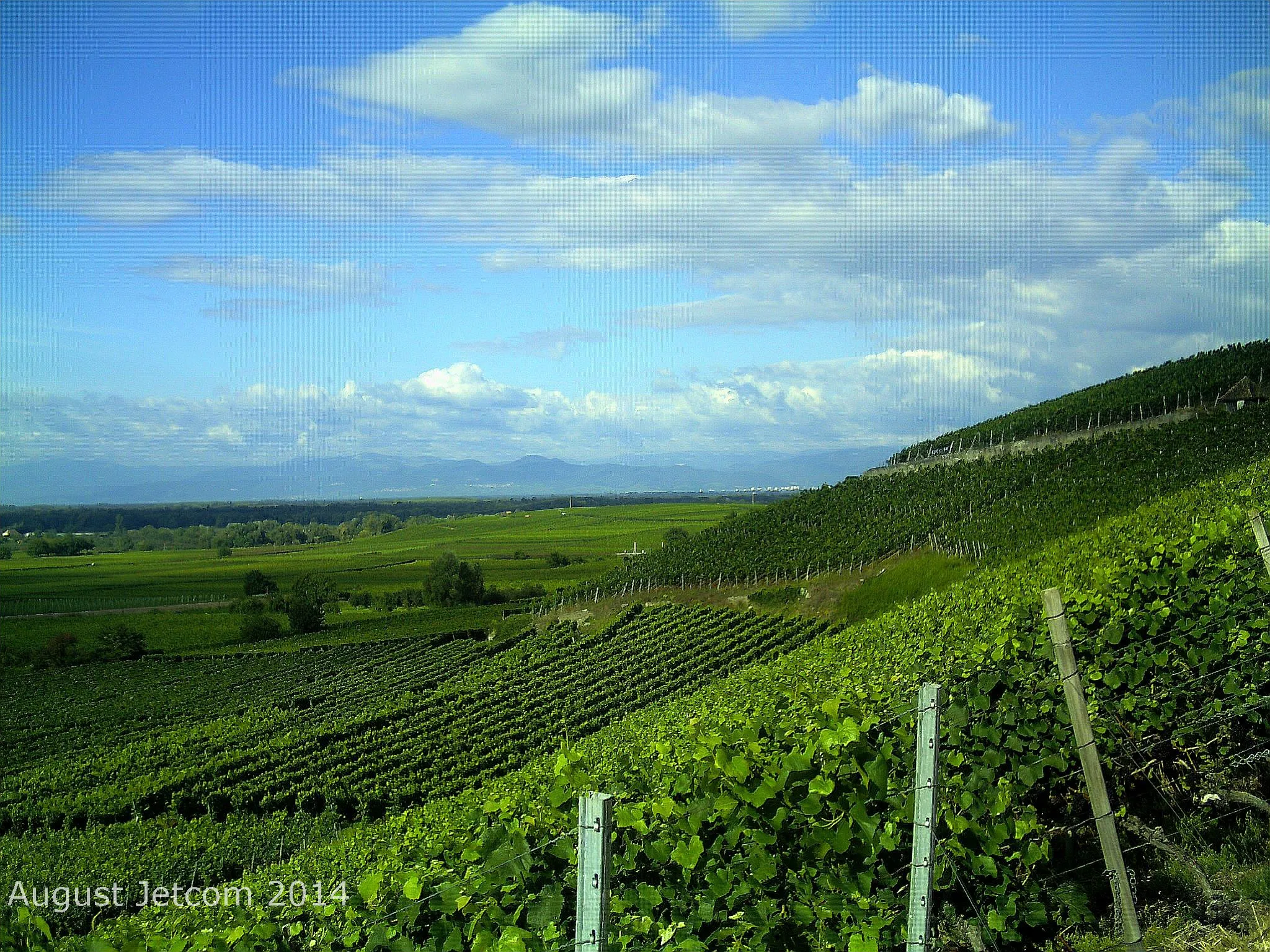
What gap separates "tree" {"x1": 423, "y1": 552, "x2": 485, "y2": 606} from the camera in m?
82.4

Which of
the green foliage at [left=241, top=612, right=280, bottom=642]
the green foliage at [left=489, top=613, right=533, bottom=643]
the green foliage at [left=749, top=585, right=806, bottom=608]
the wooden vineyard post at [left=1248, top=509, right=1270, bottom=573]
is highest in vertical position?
the wooden vineyard post at [left=1248, top=509, right=1270, bottom=573]

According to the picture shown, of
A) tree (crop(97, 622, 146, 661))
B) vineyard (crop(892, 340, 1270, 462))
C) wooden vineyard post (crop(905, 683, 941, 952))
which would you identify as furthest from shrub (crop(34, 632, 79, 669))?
wooden vineyard post (crop(905, 683, 941, 952))

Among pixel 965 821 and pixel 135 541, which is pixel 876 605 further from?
pixel 135 541

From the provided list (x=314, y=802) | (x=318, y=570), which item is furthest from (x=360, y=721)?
(x=318, y=570)

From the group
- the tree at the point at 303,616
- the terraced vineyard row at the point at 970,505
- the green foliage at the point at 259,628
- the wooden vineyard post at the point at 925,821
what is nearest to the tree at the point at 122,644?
the green foliage at the point at 259,628

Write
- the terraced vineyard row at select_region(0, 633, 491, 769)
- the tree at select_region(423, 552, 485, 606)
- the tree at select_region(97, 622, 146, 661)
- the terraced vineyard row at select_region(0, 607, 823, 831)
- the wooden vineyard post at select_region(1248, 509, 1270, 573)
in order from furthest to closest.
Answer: the tree at select_region(423, 552, 485, 606) < the tree at select_region(97, 622, 146, 661) < the terraced vineyard row at select_region(0, 633, 491, 769) < the terraced vineyard row at select_region(0, 607, 823, 831) < the wooden vineyard post at select_region(1248, 509, 1270, 573)

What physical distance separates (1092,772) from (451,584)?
82.3 m

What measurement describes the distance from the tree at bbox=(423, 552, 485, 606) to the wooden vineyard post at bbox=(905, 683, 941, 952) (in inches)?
3175

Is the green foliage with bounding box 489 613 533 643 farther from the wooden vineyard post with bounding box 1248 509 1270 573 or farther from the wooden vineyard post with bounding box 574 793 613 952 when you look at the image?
the wooden vineyard post with bounding box 574 793 613 952

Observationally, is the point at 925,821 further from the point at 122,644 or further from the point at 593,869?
the point at 122,644

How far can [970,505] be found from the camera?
4878 centimetres

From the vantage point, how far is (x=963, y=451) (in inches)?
2448

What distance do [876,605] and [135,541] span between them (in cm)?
14200

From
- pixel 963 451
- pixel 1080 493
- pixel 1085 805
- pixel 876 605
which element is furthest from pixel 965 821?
pixel 963 451
